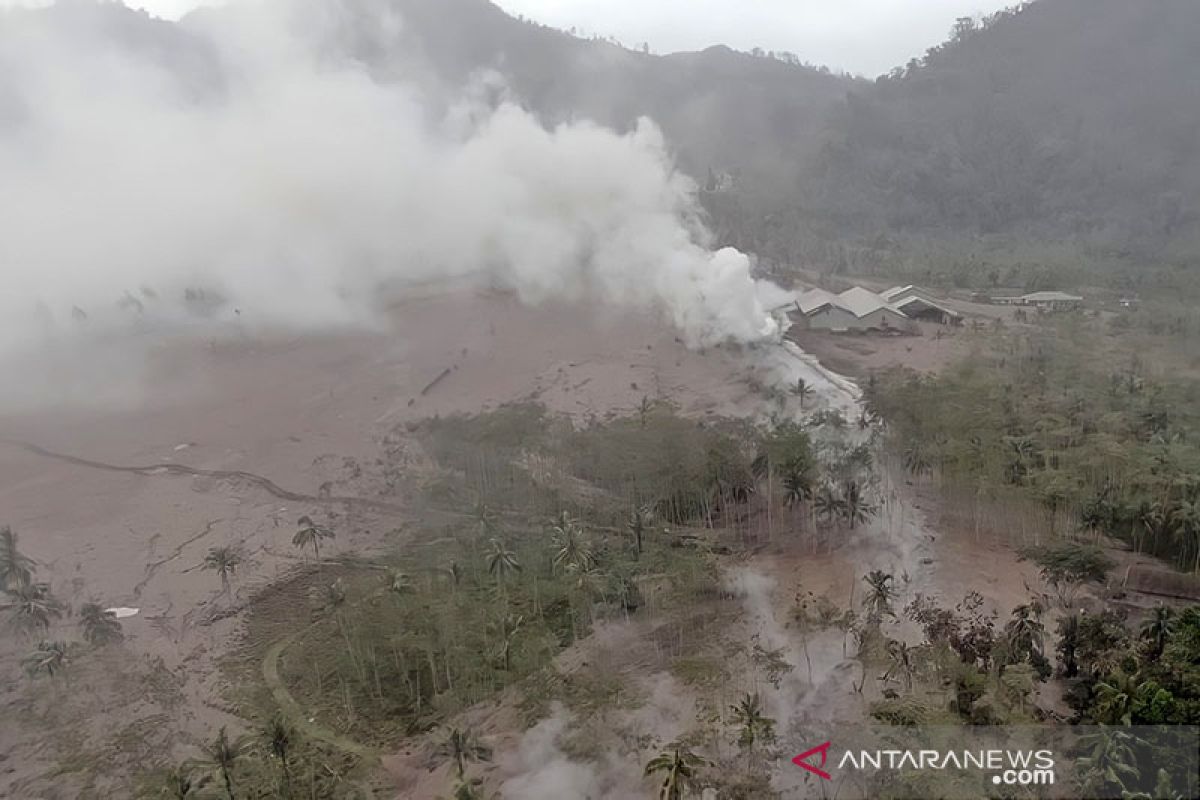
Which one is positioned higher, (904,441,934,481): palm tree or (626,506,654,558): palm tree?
(904,441,934,481): palm tree

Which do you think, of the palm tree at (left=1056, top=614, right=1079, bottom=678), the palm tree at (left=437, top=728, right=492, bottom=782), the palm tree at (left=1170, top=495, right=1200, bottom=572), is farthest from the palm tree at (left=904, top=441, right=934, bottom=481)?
the palm tree at (left=437, top=728, right=492, bottom=782)

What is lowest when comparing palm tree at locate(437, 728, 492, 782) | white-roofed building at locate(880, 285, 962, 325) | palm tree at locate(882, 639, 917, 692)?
palm tree at locate(437, 728, 492, 782)

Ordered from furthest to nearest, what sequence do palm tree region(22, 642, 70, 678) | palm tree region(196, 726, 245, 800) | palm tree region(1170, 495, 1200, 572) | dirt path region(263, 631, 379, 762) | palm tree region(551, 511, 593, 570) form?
palm tree region(551, 511, 593, 570)
palm tree region(1170, 495, 1200, 572)
palm tree region(22, 642, 70, 678)
dirt path region(263, 631, 379, 762)
palm tree region(196, 726, 245, 800)

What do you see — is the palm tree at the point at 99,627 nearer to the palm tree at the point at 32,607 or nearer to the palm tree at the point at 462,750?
the palm tree at the point at 32,607

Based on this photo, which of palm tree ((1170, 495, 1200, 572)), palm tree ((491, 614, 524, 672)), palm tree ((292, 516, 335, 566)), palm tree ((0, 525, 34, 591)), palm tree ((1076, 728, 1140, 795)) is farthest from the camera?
palm tree ((292, 516, 335, 566))

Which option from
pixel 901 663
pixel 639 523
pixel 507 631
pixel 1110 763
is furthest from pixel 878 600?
pixel 507 631

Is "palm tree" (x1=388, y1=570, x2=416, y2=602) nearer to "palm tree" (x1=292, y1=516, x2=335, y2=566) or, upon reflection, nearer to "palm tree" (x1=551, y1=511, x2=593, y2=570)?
"palm tree" (x1=292, y1=516, x2=335, y2=566)

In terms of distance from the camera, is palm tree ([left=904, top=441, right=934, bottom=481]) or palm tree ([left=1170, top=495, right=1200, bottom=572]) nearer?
palm tree ([left=1170, top=495, right=1200, bottom=572])

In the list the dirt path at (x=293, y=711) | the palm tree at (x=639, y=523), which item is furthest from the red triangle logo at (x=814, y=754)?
the palm tree at (x=639, y=523)
